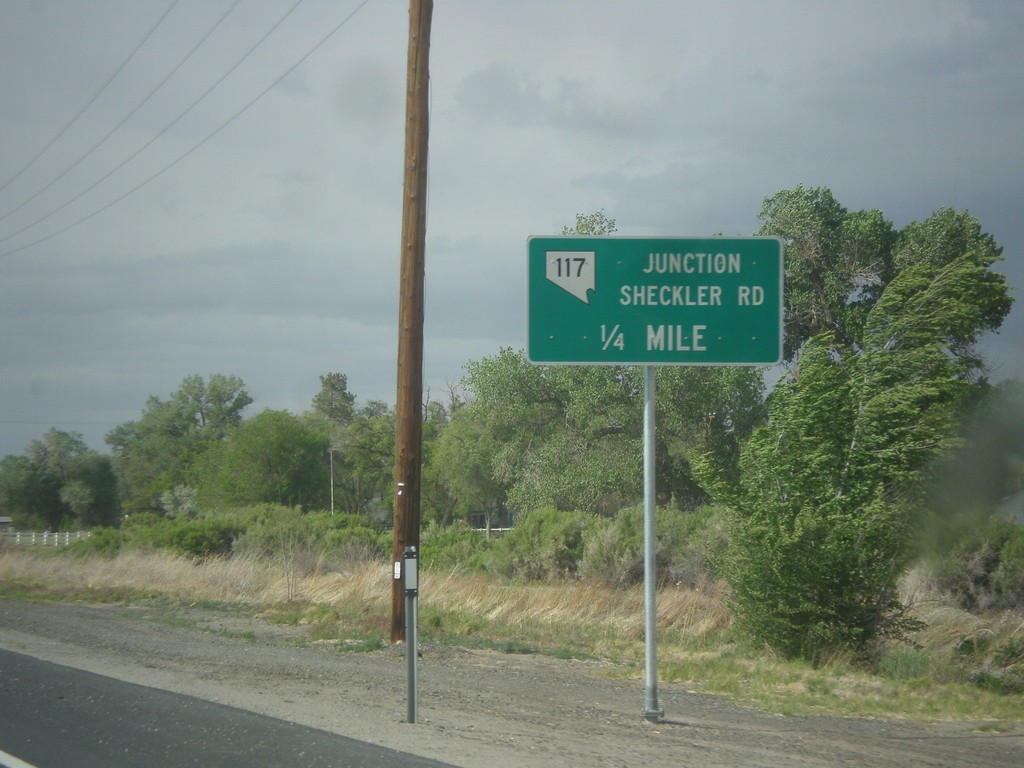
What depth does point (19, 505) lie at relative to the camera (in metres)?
71.2

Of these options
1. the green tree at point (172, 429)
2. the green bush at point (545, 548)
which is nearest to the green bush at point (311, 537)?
the green bush at point (545, 548)

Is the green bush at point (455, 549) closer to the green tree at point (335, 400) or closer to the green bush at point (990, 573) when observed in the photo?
the green bush at point (990, 573)

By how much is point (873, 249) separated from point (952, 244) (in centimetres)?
252

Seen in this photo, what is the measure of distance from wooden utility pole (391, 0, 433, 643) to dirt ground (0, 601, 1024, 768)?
1700mm

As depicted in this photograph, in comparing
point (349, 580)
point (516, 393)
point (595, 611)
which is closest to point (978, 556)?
point (595, 611)

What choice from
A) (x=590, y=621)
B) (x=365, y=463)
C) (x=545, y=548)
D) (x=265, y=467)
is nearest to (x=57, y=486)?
(x=265, y=467)

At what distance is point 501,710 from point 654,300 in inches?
156

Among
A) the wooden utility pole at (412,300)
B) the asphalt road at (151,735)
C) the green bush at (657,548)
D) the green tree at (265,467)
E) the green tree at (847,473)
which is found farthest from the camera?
the green tree at (265,467)

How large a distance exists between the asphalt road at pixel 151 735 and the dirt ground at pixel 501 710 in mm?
385

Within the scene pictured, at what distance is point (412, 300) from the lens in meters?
14.8

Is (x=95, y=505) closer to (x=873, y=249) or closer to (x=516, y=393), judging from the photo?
(x=516, y=393)

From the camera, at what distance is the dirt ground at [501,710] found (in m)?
7.61

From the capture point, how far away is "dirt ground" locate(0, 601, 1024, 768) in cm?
761

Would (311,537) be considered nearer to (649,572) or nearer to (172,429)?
(649,572)
